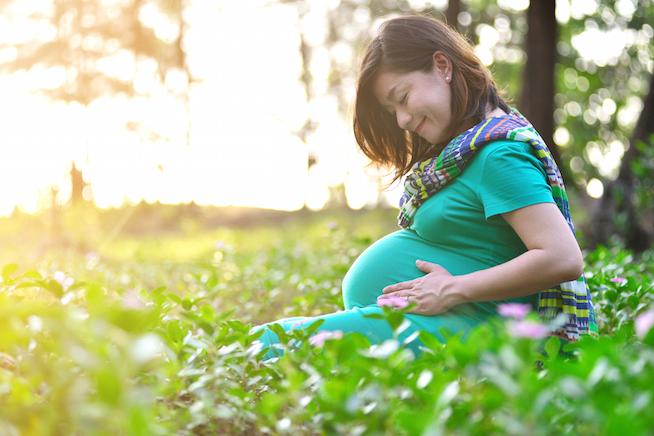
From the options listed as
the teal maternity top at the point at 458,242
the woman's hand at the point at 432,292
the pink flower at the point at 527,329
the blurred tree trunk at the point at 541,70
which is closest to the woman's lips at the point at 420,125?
the teal maternity top at the point at 458,242

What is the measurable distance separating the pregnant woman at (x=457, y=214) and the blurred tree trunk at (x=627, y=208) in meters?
3.82

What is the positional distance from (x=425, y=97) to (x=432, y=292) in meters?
0.69

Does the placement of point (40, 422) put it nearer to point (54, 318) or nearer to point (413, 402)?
point (54, 318)

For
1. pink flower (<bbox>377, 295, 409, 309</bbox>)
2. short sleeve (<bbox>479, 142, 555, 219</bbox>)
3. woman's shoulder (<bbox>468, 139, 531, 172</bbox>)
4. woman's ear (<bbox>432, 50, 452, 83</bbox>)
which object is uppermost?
woman's ear (<bbox>432, 50, 452, 83</bbox>)

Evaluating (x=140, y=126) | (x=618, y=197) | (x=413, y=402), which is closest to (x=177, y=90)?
(x=140, y=126)

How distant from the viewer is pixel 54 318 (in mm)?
1292

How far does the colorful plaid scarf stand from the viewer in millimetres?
2461

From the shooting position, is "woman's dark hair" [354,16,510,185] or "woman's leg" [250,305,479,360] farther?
"woman's dark hair" [354,16,510,185]

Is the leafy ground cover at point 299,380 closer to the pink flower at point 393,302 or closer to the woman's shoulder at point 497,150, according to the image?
the pink flower at point 393,302

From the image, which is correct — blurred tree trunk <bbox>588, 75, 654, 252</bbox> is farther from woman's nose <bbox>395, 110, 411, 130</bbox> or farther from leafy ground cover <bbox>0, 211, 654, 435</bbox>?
woman's nose <bbox>395, 110, 411, 130</bbox>

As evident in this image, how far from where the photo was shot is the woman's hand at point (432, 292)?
7.93 feet

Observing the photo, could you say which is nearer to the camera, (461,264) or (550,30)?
(461,264)

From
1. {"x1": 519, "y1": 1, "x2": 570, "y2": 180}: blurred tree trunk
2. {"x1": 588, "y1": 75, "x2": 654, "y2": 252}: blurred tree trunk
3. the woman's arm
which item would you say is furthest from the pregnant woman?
{"x1": 519, "y1": 1, "x2": 570, "y2": 180}: blurred tree trunk

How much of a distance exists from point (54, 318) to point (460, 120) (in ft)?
5.73
